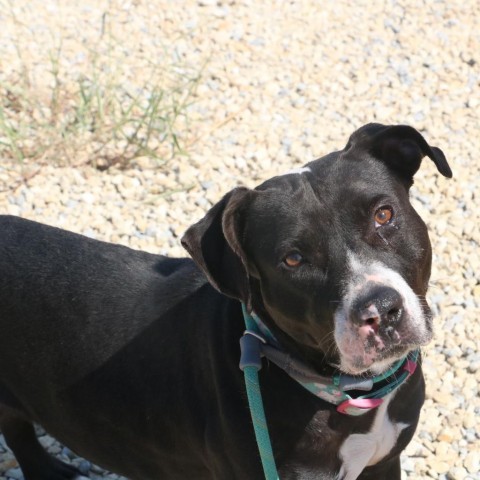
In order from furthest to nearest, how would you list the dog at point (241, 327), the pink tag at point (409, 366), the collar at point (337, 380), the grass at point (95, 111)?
the grass at point (95, 111), the pink tag at point (409, 366), the collar at point (337, 380), the dog at point (241, 327)

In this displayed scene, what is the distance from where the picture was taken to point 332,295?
317 cm

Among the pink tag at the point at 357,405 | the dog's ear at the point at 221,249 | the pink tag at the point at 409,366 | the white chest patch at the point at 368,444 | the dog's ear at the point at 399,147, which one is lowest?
the white chest patch at the point at 368,444

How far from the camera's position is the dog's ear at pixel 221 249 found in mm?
3318

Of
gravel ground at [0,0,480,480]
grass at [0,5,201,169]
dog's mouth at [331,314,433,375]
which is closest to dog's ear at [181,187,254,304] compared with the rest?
dog's mouth at [331,314,433,375]

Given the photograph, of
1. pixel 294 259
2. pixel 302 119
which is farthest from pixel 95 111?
pixel 294 259

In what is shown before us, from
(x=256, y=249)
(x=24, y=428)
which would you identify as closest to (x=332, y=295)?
(x=256, y=249)

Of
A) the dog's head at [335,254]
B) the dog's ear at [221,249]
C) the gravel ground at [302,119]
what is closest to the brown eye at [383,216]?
the dog's head at [335,254]

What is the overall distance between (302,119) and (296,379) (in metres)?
3.24

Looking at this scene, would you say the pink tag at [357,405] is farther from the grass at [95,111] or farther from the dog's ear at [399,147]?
the grass at [95,111]

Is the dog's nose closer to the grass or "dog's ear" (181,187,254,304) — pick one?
"dog's ear" (181,187,254,304)

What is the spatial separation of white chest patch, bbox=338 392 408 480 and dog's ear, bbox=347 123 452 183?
0.80m

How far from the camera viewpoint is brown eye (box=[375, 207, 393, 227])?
3277mm

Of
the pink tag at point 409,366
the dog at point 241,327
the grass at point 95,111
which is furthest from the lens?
the grass at point 95,111

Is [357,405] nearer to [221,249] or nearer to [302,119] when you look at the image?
[221,249]
